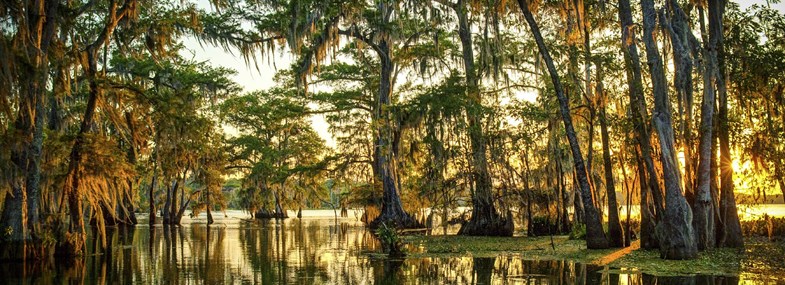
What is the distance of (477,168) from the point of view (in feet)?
78.0

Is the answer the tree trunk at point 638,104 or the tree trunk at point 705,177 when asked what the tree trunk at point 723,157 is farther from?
the tree trunk at point 638,104

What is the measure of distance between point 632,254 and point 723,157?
3.91 metres

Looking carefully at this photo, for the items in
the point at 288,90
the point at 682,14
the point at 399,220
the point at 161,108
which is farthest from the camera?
the point at 288,90

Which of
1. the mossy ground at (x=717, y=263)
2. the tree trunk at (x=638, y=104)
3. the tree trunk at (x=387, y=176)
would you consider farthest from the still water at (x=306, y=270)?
the tree trunk at (x=387, y=176)

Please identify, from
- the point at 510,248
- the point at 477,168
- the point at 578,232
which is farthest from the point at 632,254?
the point at 477,168

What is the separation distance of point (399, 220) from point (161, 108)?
54.2 feet

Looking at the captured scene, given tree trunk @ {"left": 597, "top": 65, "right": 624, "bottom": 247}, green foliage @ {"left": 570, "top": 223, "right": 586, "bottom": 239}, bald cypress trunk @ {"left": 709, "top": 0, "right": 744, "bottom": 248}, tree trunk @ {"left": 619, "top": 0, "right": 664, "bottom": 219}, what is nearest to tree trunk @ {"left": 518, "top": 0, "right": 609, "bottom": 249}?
tree trunk @ {"left": 597, "top": 65, "right": 624, "bottom": 247}

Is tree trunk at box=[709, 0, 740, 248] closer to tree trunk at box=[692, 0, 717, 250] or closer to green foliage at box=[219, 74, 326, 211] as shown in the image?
tree trunk at box=[692, 0, 717, 250]

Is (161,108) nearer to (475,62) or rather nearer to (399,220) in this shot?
(475,62)

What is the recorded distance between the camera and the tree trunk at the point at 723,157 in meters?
16.9

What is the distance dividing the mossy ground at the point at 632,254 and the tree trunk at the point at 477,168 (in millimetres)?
1121

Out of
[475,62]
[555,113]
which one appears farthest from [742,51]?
[475,62]

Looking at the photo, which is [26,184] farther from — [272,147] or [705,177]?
[272,147]

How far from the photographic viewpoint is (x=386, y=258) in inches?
658
